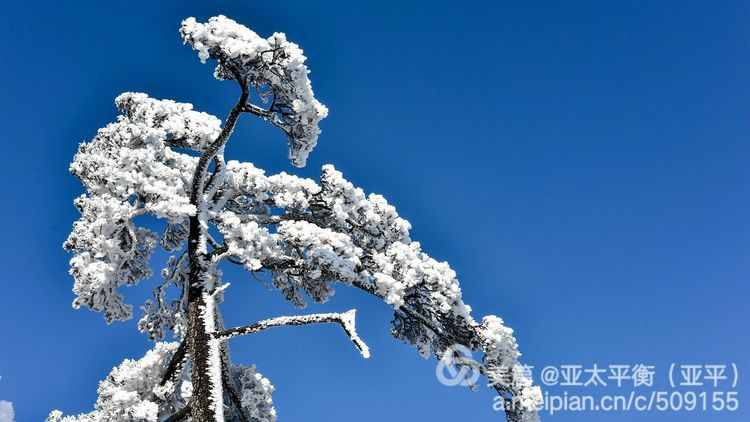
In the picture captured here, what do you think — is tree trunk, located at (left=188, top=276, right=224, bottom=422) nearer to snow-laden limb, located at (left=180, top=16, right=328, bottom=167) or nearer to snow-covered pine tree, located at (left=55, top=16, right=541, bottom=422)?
snow-covered pine tree, located at (left=55, top=16, right=541, bottom=422)

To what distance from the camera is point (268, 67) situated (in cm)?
1227

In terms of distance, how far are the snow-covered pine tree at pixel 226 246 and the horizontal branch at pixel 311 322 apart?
0.02m

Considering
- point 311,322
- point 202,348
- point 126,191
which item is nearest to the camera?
point 311,322

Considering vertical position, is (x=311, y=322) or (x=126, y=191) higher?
(x=126, y=191)

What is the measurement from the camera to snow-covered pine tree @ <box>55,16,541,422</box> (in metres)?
12.1

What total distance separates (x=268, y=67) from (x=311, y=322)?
173 inches

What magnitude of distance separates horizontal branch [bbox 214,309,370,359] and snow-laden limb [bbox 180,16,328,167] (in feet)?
11.5

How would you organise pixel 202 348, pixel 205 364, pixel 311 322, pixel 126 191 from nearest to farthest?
1. pixel 311 322
2. pixel 205 364
3. pixel 202 348
4. pixel 126 191

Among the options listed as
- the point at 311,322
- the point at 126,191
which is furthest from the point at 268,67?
the point at 311,322

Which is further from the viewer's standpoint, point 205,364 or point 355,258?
point 355,258

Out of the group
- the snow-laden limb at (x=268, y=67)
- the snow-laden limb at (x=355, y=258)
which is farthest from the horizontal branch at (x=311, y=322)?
the snow-laden limb at (x=268, y=67)

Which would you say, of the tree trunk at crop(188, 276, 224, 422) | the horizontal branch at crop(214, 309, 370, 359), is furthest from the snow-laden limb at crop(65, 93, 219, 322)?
the horizontal branch at crop(214, 309, 370, 359)

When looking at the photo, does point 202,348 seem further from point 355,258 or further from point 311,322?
point 355,258

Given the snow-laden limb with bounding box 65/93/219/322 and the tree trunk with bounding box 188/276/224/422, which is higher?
the snow-laden limb with bounding box 65/93/219/322
